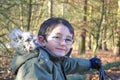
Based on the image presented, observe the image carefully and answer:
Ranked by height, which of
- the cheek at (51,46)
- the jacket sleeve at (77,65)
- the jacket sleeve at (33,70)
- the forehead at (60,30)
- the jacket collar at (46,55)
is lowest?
the jacket sleeve at (77,65)

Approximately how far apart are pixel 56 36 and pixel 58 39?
0.11ft

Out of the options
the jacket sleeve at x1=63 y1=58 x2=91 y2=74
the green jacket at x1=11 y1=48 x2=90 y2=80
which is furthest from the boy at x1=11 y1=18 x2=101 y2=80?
the jacket sleeve at x1=63 y1=58 x2=91 y2=74

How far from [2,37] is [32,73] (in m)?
→ 5.73

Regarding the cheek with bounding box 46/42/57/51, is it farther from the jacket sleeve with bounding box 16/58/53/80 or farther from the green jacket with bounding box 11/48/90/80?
the jacket sleeve with bounding box 16/58/53/80

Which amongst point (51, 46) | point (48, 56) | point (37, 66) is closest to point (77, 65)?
point (51, 46)

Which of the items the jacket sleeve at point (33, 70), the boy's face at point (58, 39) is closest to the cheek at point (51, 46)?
the boy's face at point (58, 39)

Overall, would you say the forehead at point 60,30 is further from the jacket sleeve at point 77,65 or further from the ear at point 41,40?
the jacket sleeve at point 77,65

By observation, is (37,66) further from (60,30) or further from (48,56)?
(60,30)

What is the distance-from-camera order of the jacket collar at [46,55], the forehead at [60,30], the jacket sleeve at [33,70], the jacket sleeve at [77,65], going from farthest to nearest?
the jacket sleeve at [77,65], the forehead at [60,30], the jacket collar at [46,55], the jacket sleeve at [33,70]

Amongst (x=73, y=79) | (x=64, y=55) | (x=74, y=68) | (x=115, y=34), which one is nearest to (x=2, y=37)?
(x=73, y=79)

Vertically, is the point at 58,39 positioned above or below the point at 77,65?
above

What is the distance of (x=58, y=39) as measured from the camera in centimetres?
275

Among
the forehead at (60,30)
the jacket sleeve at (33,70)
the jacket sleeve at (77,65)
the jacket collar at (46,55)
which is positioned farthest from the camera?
the jacket sleeve at (77,65)

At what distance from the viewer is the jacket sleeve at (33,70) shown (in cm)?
243
